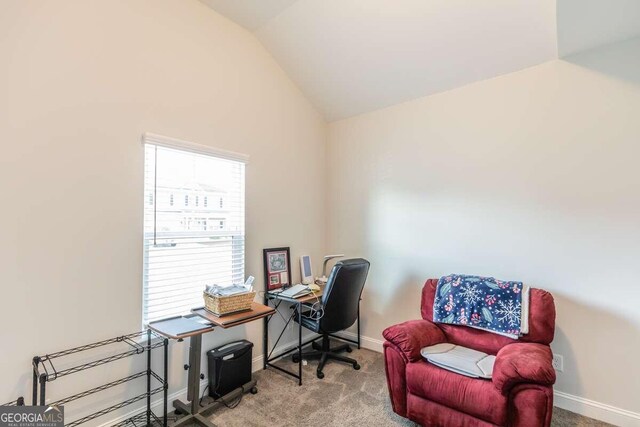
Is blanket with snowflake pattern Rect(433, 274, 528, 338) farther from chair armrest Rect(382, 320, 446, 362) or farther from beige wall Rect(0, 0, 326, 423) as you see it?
beige wall Rect(0, 0, 326, 423)

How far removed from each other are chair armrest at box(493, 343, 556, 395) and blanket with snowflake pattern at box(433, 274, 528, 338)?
1.03ft

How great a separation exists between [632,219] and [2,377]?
390cm

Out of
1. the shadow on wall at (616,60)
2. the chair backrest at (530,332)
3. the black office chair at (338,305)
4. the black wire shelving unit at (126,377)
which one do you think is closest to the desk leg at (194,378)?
the black wire shelving unit at (126,377)

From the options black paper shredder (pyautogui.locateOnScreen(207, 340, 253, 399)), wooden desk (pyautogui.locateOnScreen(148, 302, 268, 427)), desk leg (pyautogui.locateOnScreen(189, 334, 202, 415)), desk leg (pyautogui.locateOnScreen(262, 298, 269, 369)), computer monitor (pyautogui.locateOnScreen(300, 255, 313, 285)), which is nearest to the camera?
wooden desk (pyautogui.locateOnScreen(148, 302, 268, 427))

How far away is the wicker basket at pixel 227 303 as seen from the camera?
217cm

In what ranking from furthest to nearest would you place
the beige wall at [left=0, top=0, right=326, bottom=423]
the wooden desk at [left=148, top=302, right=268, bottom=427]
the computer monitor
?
the computer monitor
the wooden desk at [left=148, top=302, right=268, bottom=427]
the beige wall at [left=0, top=0, right=326, bottom=423]

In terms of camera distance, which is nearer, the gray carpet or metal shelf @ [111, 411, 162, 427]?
metal shelf @ [111, 411, 162, 427]

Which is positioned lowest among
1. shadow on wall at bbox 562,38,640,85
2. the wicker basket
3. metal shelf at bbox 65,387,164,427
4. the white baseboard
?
the white baseboard

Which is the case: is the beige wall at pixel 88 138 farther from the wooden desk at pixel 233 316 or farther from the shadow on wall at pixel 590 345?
the shadow on wall at pixel 590 345

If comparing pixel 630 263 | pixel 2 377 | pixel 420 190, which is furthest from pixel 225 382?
pixel 630 263

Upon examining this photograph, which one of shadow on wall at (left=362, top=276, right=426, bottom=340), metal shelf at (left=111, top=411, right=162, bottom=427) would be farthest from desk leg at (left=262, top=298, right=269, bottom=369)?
shadow on wall at (left=362, top=276, right=426, bottom=340)

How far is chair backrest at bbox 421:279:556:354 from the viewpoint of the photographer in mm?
2121

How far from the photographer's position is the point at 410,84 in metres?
2.99

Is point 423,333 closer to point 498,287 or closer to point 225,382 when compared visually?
point 498,287
